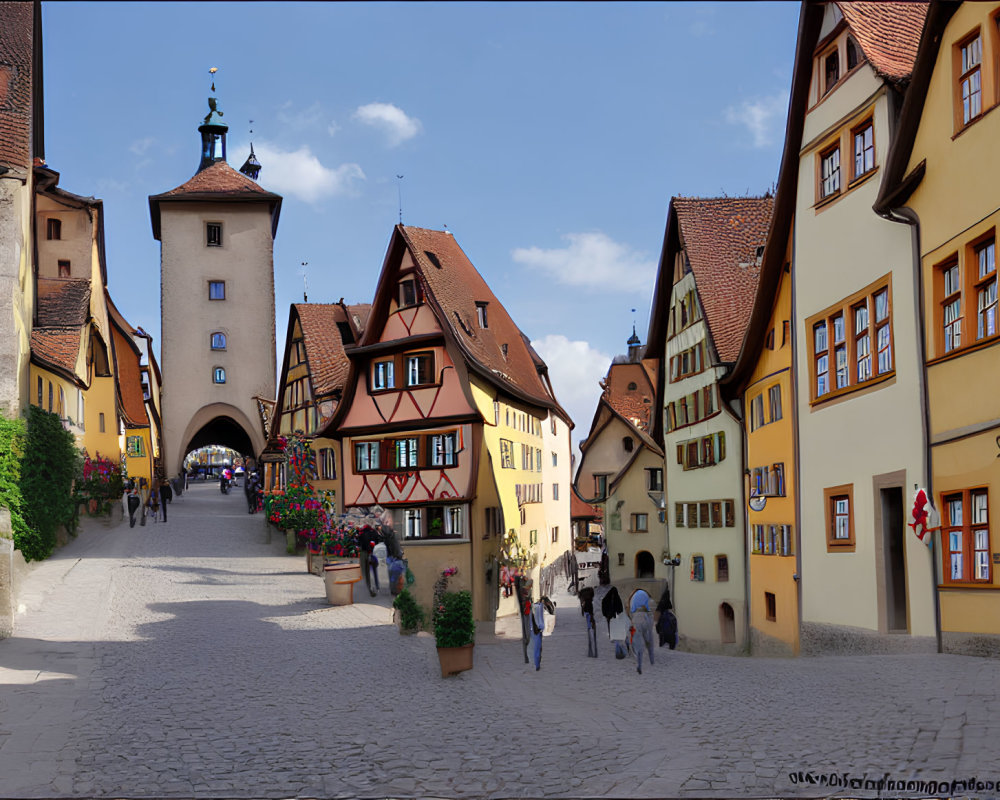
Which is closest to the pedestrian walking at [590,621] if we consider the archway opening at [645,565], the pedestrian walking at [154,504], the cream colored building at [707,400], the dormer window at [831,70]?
the cream colored building at [707,400]

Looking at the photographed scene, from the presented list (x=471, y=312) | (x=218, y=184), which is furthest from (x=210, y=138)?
(x=471, y=312)

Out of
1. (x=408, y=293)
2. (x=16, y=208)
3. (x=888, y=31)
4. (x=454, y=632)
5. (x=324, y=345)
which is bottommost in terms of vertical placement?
(x=454, y=632)

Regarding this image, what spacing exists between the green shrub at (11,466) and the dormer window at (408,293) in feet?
38.1

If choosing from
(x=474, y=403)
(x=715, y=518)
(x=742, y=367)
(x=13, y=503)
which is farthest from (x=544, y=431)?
(x=13, y=503)

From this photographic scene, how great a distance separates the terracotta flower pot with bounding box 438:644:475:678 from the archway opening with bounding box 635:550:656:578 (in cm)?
3415

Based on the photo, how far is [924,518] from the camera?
50.9 ft

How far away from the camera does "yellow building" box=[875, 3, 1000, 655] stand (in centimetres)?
1411

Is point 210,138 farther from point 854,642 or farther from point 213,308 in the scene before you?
point 854,642

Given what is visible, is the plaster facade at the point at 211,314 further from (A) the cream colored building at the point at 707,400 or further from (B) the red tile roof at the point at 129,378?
(A) the cream colored building at the point at 707,400

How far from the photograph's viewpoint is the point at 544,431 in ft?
158

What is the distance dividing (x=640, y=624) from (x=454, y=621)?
3.23 metres

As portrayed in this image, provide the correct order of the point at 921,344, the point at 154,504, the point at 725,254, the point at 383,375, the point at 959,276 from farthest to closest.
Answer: the point at 154,504 → the point at 383,375 → the point at 725,254 → the point at 921,344 → the point at 959,276

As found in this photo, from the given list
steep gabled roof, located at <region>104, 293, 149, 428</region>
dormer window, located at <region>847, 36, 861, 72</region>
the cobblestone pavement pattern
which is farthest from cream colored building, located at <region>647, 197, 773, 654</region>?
steep gabled roof, located at <region>104, 293, 149, 428</region>

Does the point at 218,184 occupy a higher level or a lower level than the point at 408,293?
higher
